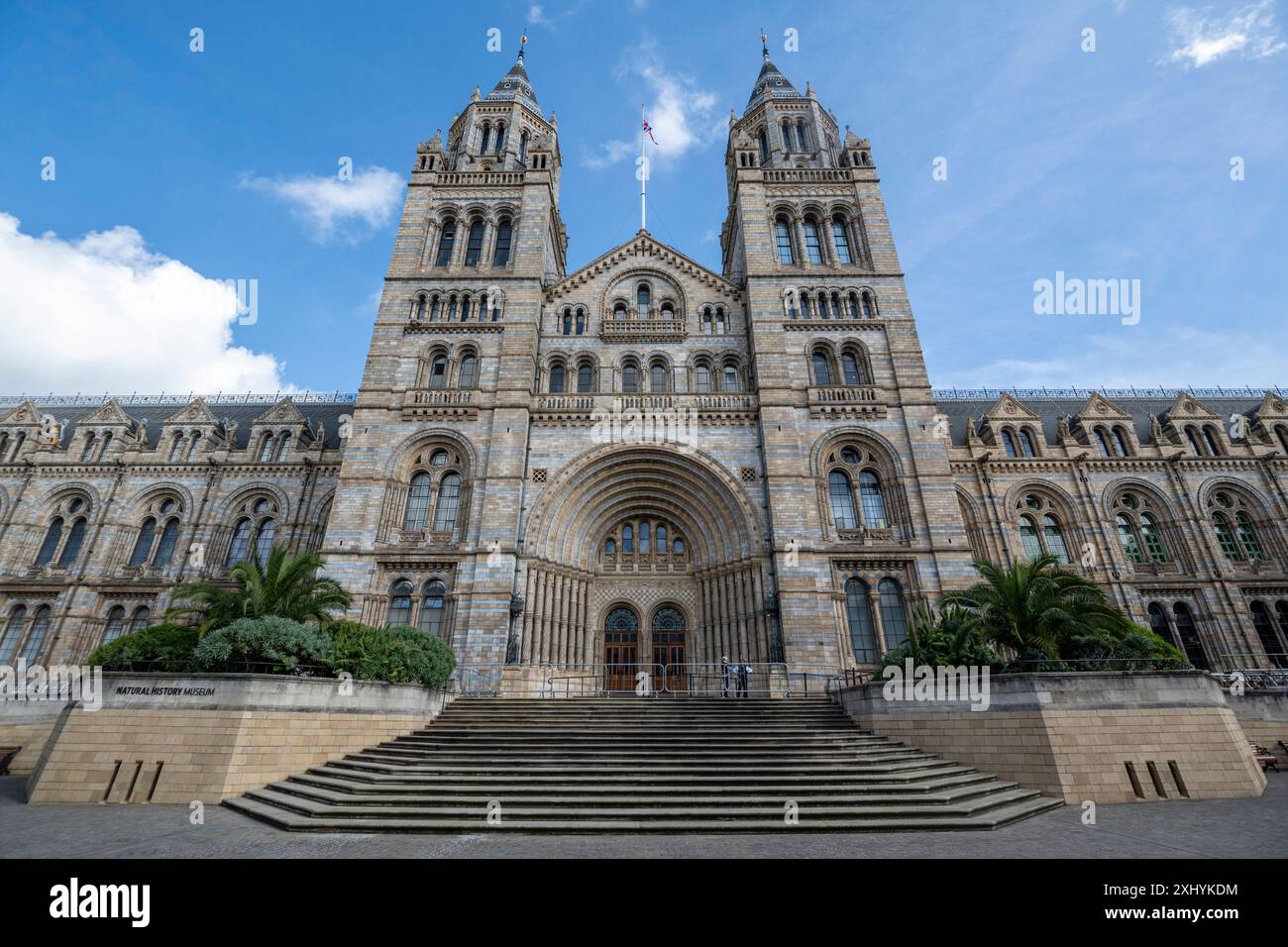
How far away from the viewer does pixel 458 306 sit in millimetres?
25656

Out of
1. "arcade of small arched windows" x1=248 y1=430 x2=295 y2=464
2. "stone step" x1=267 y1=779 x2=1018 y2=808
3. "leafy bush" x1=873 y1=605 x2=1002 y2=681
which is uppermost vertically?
"arcade of small arched windows" x1=248 y1=430 x2=295 y2=464

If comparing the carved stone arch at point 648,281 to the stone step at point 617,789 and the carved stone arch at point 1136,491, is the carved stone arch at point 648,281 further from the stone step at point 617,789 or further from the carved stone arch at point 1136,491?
the carved stone arch at point 1136,491

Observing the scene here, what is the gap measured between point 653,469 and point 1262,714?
2016 cm

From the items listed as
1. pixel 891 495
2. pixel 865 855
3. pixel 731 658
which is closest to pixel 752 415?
pixel 891 495

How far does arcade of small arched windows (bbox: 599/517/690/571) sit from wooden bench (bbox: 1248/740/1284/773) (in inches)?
678

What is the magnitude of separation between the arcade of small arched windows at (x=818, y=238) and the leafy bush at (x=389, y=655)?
22.9 m

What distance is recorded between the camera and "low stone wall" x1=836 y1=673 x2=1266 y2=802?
36.7 ft

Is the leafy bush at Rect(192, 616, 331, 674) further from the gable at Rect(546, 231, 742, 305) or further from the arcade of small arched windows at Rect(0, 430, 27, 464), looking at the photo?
the arcade of small arched windows at Rect(0, 430, 27, 464)

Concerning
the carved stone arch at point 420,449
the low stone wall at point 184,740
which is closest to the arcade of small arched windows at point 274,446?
the carved stone arch at point 420,449

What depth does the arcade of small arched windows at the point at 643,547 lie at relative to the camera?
23312 mm

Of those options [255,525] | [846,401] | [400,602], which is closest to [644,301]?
[846,401]

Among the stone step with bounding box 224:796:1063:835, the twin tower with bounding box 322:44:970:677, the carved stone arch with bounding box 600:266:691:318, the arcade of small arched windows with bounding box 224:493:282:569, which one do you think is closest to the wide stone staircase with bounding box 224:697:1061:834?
the stone step with bounding box 224:796:1063:835

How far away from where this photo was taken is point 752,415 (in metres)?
23.5
